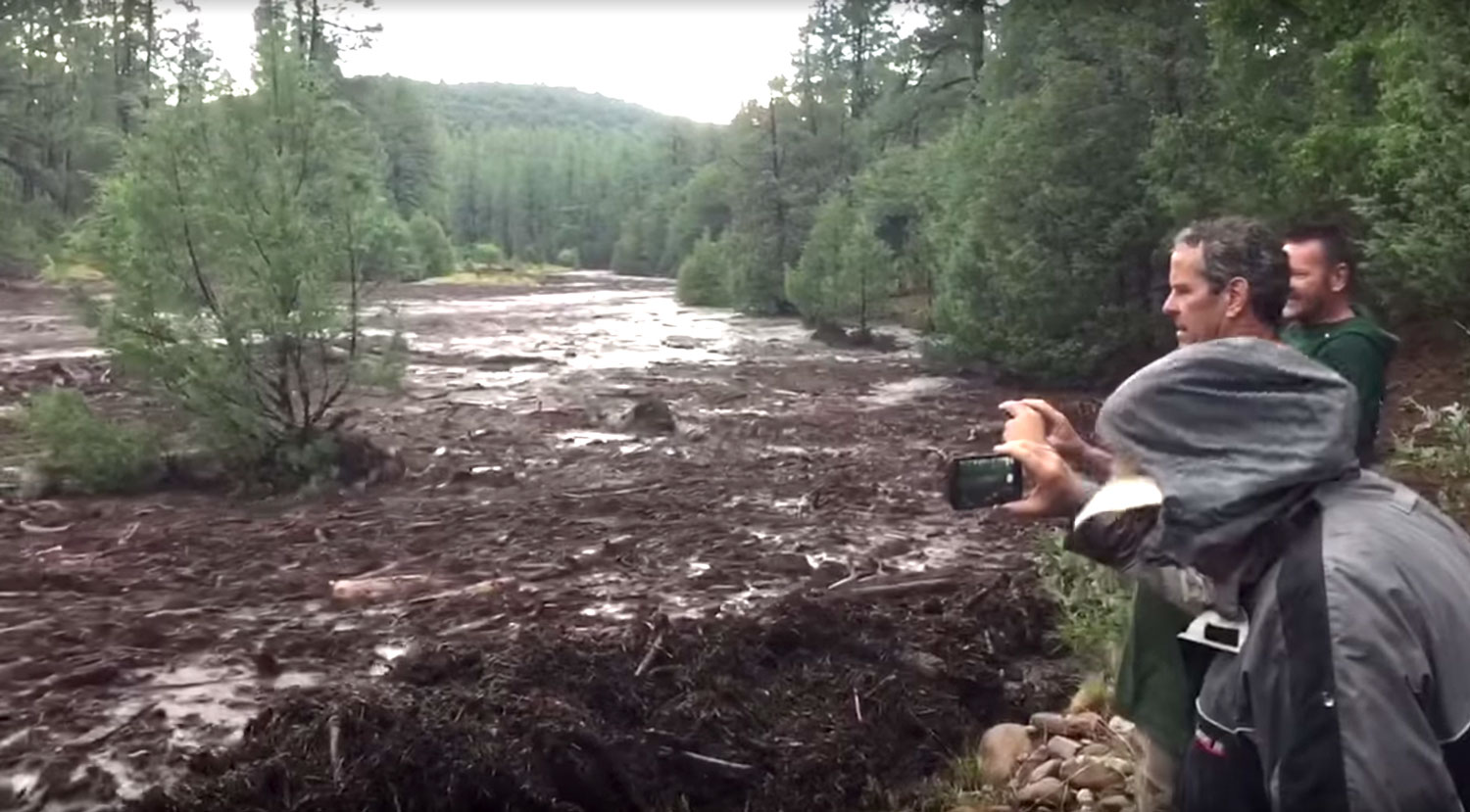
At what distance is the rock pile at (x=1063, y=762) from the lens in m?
5.57

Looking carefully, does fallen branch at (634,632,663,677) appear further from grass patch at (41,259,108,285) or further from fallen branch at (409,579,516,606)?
grass patch at (41,259,108,285)

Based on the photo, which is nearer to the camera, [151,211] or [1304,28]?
[151,211]

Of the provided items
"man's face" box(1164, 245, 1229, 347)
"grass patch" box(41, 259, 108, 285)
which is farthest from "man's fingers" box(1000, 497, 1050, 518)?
"grass patch" box(41, 259, 108, 285)

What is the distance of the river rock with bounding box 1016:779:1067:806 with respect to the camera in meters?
5.64

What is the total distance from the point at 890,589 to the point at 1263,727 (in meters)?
7.82

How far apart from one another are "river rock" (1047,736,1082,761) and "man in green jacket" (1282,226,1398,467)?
2332 mm

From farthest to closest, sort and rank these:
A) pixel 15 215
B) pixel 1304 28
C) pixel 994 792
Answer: pixel 15 215, pixel 1304 28, pixel 994 792

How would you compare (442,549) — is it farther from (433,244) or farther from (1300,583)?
(433,244)

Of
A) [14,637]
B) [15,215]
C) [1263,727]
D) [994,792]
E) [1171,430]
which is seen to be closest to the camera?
[1263,727]

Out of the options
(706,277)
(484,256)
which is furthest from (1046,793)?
(484,256)

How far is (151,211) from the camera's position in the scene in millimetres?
14727

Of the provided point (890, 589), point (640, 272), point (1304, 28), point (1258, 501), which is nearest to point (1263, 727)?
point (1258, 501)

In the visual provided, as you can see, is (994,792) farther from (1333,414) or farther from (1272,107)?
(1272,107)

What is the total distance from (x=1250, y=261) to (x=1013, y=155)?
68.6ft
